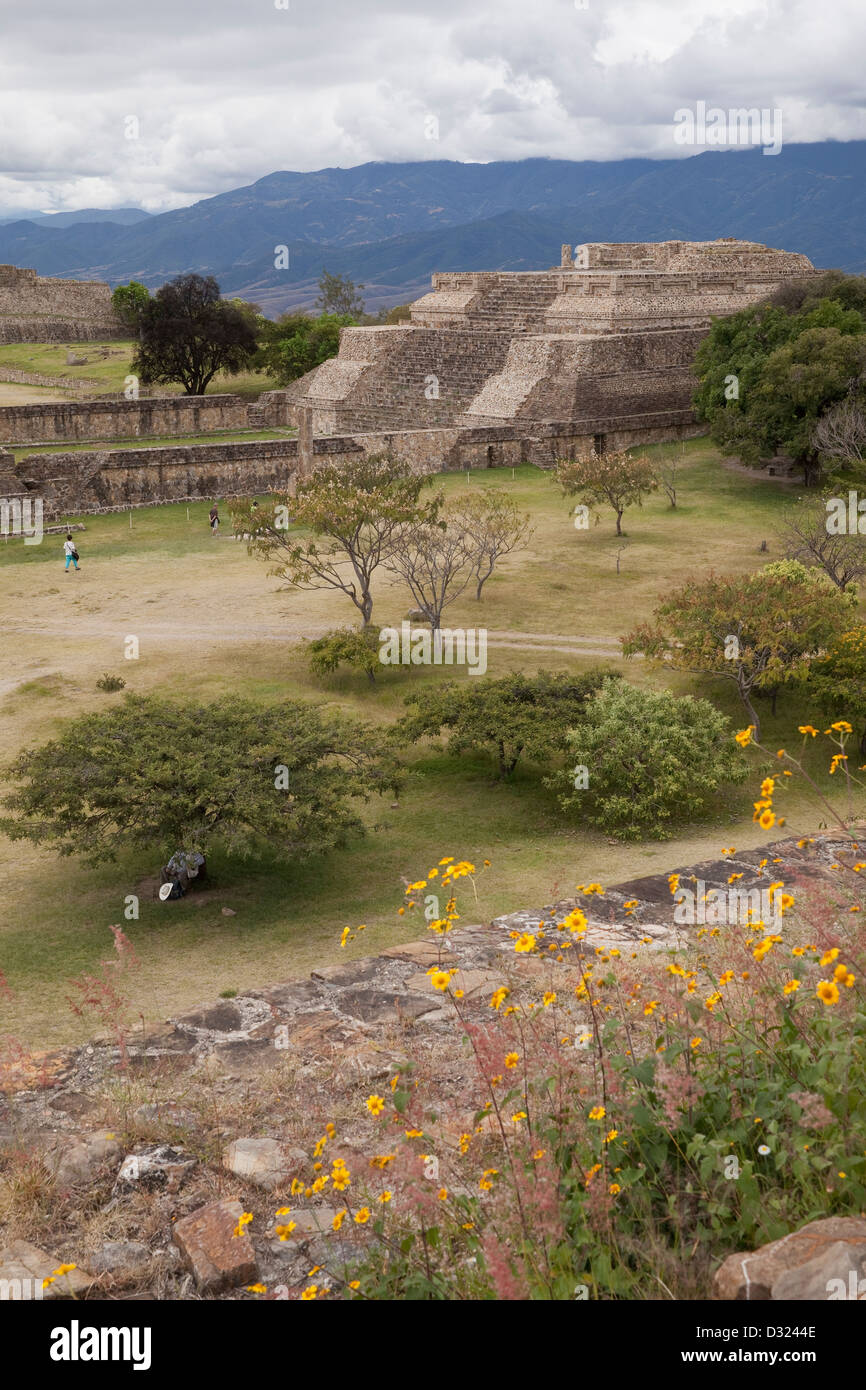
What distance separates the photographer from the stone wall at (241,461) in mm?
34156

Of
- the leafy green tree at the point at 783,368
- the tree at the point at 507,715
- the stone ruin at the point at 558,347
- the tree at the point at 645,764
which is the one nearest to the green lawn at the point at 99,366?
the stone ruin at the point at 558,347

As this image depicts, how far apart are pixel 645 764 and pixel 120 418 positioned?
34.6 m

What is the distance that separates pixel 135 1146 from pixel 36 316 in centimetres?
6231

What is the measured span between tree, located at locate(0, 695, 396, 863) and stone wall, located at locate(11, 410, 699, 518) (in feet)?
70.2

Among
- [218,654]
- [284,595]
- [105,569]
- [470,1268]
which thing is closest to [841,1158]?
[470,1268]

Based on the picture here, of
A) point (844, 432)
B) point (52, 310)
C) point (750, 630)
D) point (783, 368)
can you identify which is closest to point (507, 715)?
point (750, 630)

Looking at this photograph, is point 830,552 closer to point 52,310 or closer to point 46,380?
point 46,380

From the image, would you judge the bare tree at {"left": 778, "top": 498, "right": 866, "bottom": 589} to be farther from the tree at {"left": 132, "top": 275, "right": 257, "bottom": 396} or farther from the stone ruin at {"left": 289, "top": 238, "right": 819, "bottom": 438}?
the tree at {"left": 132, "top": 275, "right": 257, "bottom": 396}

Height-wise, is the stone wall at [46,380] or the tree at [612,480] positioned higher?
the stone wall at [46,380]

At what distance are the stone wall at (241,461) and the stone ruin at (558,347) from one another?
0.56 meters

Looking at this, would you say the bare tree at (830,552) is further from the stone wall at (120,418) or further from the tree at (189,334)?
the tree at (189,334)

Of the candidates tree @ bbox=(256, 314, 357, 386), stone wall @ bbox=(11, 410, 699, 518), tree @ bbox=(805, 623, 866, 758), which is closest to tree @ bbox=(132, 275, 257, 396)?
tree @ bbox=(256, 314, 357, 386)

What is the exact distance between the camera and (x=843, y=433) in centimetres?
2980

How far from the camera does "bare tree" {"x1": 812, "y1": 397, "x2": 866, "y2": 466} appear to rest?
96.6ft
